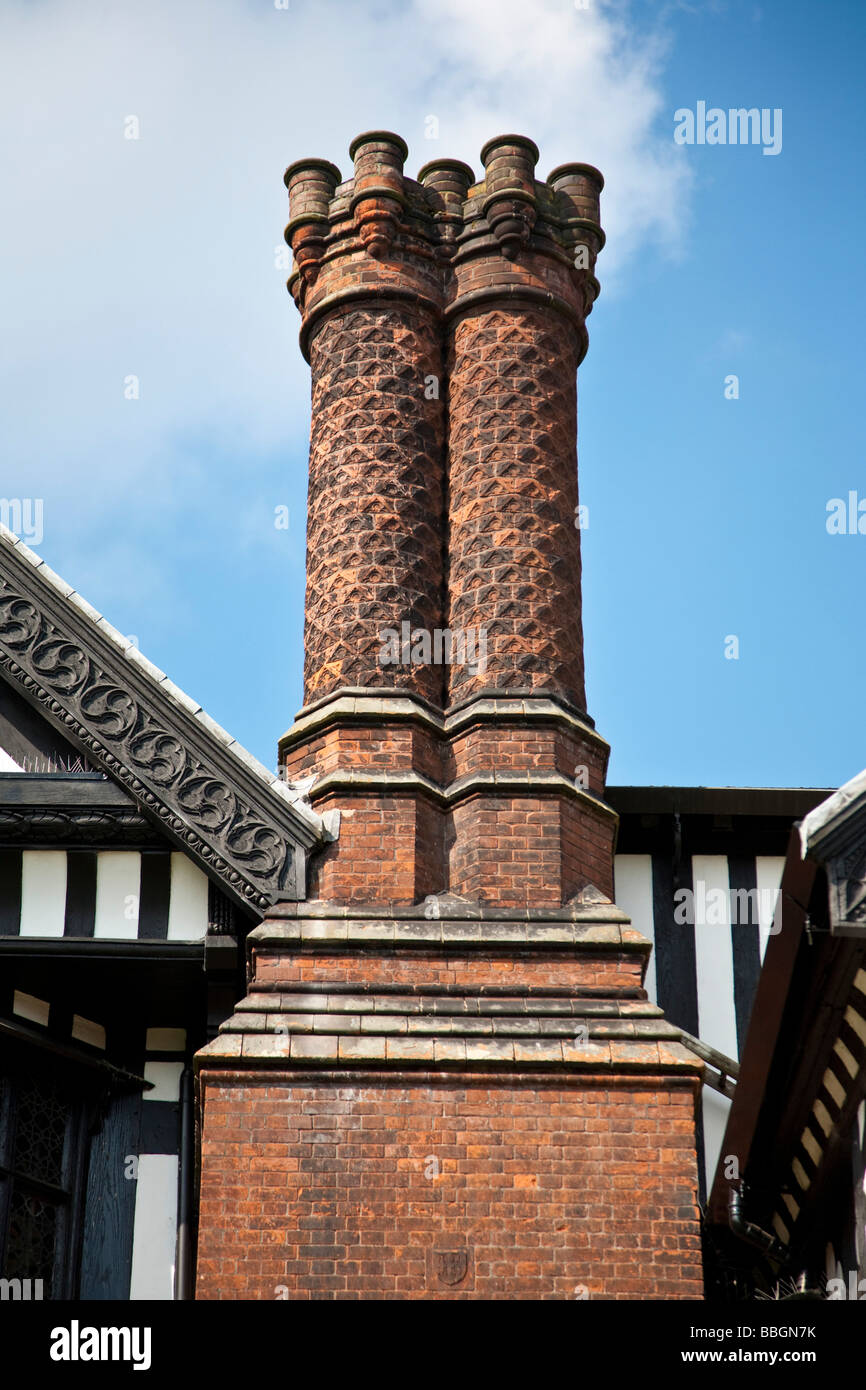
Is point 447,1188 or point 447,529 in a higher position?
point 447,529

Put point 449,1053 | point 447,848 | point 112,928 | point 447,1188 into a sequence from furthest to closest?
point 112,928, point 447,848, point 449,1053, point 447,1188

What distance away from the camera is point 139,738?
12.5 metres

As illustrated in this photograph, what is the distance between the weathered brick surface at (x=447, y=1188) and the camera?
10461 mm

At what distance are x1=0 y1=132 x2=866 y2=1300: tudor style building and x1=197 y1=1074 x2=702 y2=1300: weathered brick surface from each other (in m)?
0.02

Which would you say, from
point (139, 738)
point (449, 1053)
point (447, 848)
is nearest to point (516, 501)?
point (447, 848)

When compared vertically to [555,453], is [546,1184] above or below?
below

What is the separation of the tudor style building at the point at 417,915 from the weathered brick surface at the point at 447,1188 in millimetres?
19

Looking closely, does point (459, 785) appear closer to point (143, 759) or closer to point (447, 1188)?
point (143, 759)

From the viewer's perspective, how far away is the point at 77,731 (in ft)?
41.2

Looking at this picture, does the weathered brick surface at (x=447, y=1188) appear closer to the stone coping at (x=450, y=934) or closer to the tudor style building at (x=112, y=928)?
the stone coping at (x=450, y=934)

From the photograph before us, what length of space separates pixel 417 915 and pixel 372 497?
283 cm
